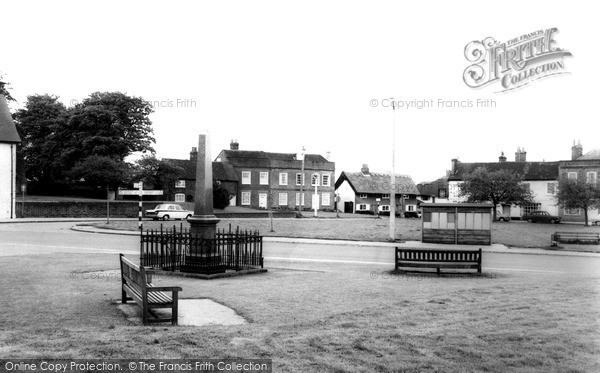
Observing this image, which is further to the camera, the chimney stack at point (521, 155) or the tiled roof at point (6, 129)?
the chimney stack at point (521, 155)

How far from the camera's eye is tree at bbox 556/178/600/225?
54250 mm

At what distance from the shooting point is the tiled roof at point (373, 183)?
7775cm

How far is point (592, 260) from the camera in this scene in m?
21.9

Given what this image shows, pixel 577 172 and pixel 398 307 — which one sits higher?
pixel 577 172

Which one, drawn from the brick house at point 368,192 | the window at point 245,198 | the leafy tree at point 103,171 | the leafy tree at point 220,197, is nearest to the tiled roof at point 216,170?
the window at point 245,198

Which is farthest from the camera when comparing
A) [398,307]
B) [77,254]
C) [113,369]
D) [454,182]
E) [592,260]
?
[454,182]

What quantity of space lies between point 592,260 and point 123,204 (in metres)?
38.1

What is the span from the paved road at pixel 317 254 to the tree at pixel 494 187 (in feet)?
121

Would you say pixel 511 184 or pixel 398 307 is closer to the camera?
pixel 398 307

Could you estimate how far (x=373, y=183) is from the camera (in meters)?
79.2

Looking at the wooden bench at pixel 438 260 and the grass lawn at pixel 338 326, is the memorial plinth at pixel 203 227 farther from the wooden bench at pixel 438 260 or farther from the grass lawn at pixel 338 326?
the wooden bench at pixel 438 260

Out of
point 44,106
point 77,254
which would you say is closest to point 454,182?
point 44,106

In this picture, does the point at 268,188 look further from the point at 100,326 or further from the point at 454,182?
the point at 100,326

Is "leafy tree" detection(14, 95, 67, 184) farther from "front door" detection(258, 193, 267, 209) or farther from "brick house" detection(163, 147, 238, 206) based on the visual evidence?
"front door" detection(258, 193, 267, 209)
